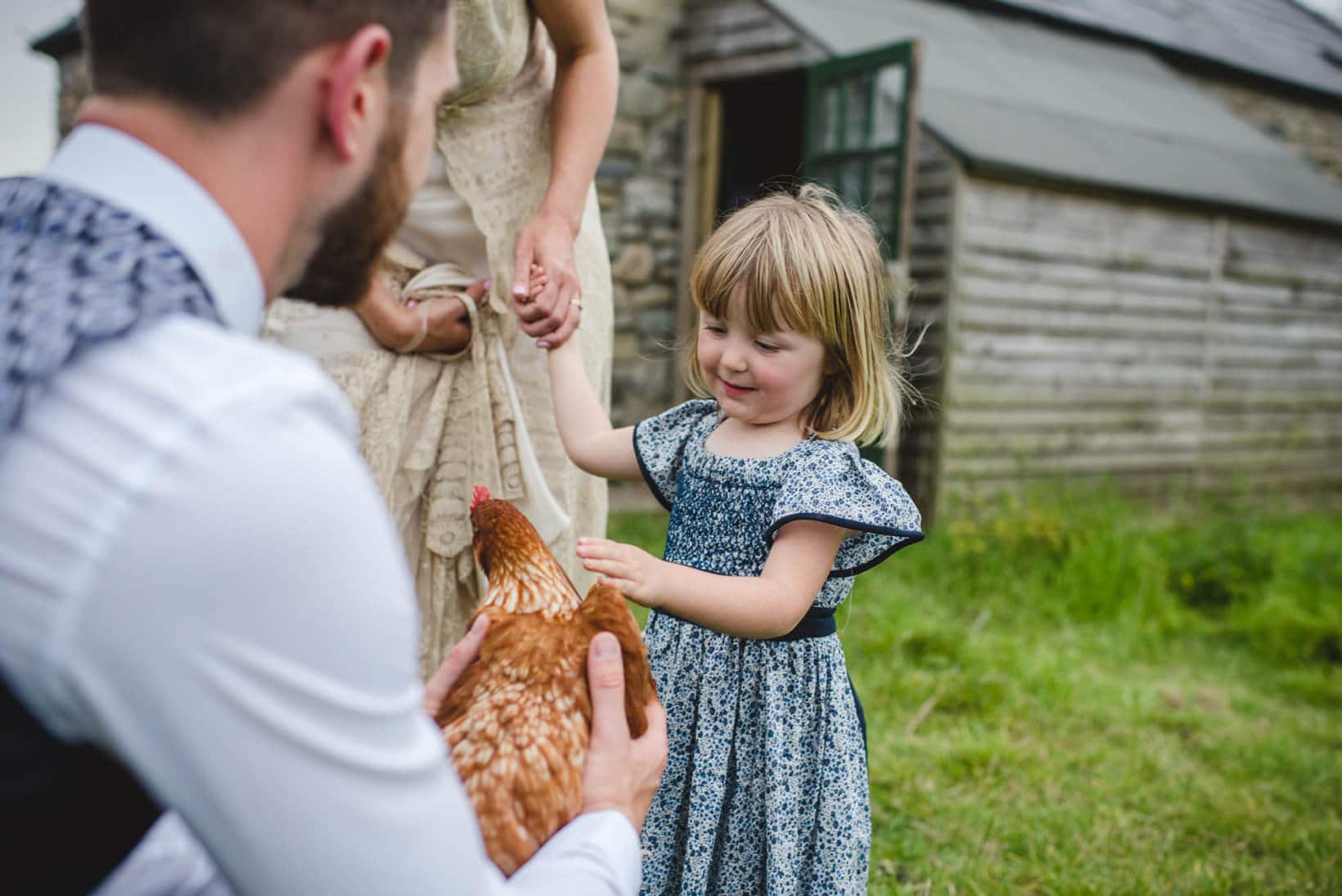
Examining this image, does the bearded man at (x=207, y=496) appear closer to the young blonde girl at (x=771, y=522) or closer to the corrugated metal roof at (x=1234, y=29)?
the young blonde girl at (x=771, y=522)

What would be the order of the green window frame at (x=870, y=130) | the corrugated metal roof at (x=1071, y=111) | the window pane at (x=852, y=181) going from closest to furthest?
the green window frame at (x=870, y=130)
the window pane at (x=852, y=181)
the corrugated metal roof at (x=1071, y=111)

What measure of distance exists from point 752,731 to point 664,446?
575 millimetres

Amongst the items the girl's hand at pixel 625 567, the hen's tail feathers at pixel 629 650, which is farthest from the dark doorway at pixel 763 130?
the hen's tail feathers at pixel 629 650

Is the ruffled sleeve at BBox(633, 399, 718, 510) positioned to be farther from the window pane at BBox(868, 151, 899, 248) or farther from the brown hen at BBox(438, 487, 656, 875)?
the window pane at BBox(868, 151, 899, 248)

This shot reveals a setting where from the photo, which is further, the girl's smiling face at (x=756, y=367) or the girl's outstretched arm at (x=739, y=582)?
the girl's smiling face at (x=756, y=367)

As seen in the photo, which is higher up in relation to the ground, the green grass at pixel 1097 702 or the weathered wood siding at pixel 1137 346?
the weathered wood siding at pixel 1137 346

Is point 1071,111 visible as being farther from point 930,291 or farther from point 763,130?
point 763,130

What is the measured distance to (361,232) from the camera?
1.07 meters

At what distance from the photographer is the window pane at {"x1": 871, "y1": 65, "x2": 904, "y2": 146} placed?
264 inches

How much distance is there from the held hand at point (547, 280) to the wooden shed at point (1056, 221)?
4.11m

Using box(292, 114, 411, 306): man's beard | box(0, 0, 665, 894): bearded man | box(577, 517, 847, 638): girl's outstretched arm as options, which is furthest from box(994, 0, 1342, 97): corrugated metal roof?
box(0, 0, 665, 894): bearded man

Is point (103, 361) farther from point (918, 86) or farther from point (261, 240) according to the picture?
point (918, 86)

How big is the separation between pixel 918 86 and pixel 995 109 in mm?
1577

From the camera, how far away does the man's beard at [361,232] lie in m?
1.04
